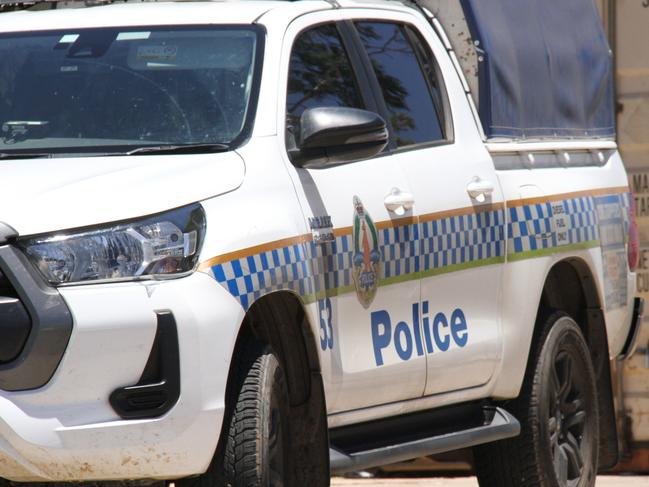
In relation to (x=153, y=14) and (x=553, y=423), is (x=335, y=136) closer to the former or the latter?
(x=153, y=14)

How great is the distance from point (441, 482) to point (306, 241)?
14.7 feet

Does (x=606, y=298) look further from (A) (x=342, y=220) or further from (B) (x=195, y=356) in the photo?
(B) (x=195, y=356)

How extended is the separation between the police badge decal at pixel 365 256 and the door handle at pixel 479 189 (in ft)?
2.51

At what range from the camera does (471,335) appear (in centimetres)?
621

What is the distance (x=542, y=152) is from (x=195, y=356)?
2.97m

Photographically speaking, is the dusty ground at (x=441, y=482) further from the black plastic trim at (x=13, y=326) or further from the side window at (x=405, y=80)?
the black plastic trim at (x=13, y=326)

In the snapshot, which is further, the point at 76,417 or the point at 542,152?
the point at 542,152

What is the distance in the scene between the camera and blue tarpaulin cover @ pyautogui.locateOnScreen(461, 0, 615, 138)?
22.4 ft

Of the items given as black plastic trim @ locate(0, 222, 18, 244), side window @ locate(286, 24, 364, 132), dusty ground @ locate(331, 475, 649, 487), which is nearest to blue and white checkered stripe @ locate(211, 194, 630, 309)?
side window @ locate(286, 24, 364, 132)

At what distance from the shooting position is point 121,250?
14.5 ft

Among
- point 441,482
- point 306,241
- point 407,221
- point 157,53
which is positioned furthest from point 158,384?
point 441,482

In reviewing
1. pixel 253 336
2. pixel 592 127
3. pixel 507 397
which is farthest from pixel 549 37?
pixel 253 336

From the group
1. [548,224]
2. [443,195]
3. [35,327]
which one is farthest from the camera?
[548,224]

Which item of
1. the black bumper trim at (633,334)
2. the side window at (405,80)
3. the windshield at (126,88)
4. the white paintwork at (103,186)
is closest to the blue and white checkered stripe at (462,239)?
the side window at (405,80)
